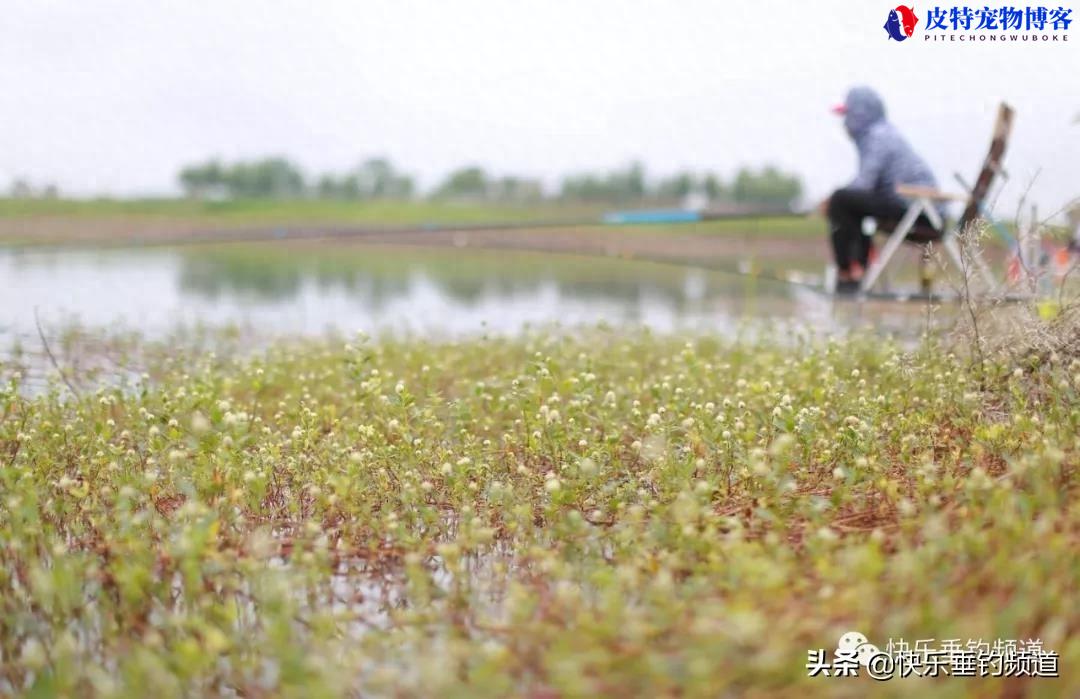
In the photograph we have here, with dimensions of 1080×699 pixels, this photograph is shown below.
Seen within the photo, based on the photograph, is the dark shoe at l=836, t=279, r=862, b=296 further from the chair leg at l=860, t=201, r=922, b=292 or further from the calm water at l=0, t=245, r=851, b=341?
the calm water at l=0, t=245, r=851, b=341

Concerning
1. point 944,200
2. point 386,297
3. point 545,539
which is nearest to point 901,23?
point 944,200

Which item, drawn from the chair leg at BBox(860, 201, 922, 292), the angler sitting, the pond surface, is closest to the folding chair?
the chair leg at BBox(860, 201, 922, 292)

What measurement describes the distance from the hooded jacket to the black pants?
0.11 meters

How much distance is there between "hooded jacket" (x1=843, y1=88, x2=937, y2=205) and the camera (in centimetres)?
1122

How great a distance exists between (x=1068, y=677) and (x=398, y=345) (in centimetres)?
798

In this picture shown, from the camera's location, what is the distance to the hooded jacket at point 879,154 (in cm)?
1122

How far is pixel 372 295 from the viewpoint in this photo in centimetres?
1778

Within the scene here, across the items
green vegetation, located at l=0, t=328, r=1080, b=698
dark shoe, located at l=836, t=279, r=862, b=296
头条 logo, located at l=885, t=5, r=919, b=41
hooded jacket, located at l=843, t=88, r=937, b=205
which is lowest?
green vegetation, located at l=0, t=328, r=1080, b=698

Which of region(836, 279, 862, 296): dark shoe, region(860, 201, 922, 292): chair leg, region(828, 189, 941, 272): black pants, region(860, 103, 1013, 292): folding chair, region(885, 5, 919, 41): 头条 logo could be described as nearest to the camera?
region(885, 5, 919, 41): 头条 logo

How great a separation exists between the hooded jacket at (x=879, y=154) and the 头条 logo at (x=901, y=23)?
10.1 ft

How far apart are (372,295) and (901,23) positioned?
441 inches

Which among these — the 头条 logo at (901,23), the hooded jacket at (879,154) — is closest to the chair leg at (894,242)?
the hooded jacket at (879,154)

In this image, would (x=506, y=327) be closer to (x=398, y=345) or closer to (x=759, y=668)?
(x=398, y=345)

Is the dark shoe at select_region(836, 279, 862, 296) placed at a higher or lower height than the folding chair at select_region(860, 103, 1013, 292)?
lower
